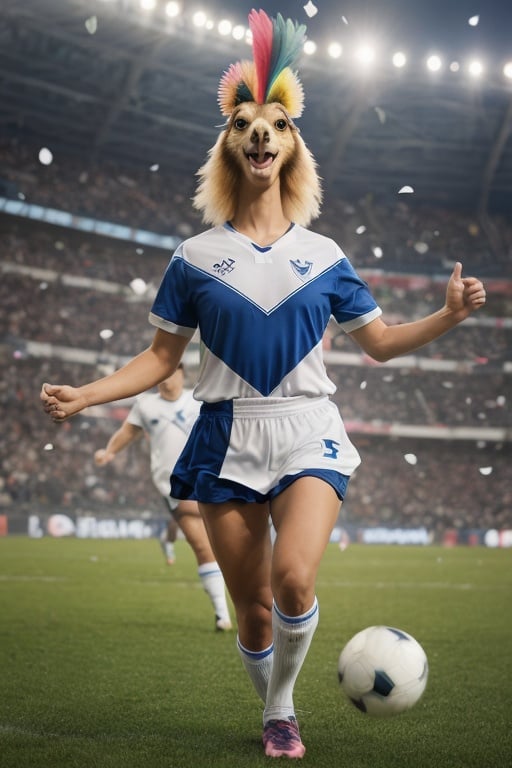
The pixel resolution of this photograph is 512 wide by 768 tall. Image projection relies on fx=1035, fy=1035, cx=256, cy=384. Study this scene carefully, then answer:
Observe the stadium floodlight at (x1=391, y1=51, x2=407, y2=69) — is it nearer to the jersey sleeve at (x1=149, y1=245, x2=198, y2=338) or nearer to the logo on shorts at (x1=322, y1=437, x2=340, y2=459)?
the jersey sleeve at (x1=149, y1=245, x2=198, y2=338)

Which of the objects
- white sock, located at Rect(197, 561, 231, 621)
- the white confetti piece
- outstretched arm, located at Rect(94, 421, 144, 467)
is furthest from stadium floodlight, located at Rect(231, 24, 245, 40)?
white sock, located at Rect(197, 561, 231, 621)

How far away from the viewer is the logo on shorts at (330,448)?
3.88 m

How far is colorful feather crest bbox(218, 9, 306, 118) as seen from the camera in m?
4.20

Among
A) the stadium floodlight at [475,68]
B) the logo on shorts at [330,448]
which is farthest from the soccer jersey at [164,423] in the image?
the stadium floodlight at [475,68]

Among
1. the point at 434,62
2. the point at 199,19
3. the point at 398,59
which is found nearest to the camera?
the point at 199,19

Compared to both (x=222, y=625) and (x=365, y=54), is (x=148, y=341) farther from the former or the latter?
(x=222, y=625)

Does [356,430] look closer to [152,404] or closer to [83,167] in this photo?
[83,167]

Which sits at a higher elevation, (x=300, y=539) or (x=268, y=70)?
(x=268, y=70)

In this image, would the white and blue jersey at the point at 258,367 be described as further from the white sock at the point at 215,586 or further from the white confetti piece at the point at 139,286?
the white confetti piece at the point at 139,286

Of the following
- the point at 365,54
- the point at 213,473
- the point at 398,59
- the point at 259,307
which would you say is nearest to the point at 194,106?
the point at 365,54

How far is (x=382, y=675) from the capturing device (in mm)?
4027

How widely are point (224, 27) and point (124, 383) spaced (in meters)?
30.1

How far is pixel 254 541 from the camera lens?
394 centimetres

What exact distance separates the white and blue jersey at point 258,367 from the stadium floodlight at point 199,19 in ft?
96.0
